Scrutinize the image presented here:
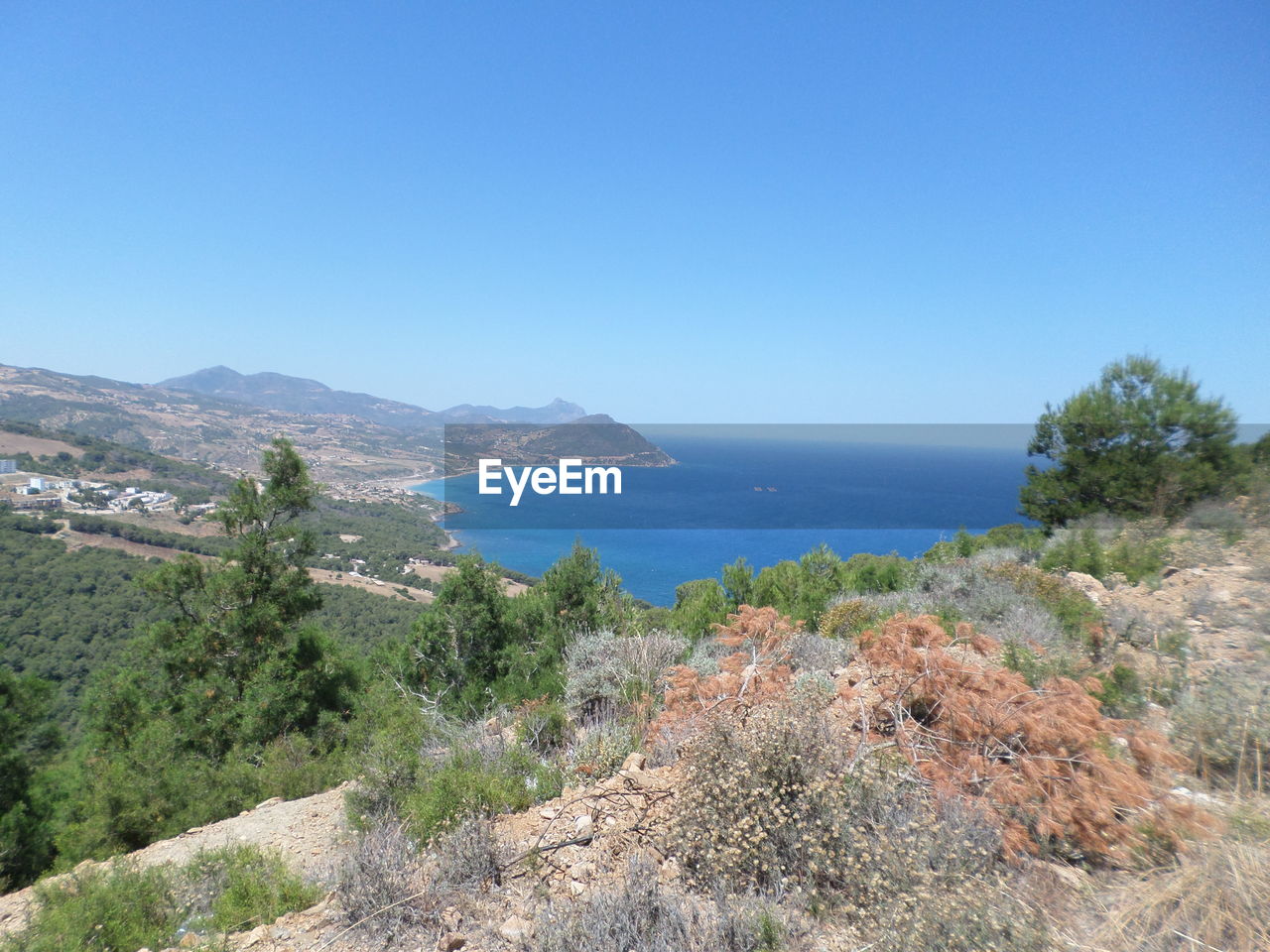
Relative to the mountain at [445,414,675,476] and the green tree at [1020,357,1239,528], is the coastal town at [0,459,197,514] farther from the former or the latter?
the green tree at [1020,357,1239,528]

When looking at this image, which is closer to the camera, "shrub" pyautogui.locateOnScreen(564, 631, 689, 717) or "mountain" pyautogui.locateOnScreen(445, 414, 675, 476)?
"shrub" pyautogui.locateOnScreen(564, 631, 689, 717)

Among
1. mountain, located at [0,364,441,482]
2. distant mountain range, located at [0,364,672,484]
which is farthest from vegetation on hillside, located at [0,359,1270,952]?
mountain, located at [0,364,441,482]

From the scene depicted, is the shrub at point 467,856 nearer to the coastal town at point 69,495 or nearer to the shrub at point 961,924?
the shrub at point 961,924

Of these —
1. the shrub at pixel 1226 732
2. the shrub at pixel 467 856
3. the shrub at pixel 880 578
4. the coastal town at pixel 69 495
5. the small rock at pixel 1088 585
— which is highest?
the shrub at pixel 1226 732

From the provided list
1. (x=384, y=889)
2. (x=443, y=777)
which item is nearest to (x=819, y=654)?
(x=443, y=777)

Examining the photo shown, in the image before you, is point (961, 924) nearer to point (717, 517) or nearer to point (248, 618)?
point (248, 618)

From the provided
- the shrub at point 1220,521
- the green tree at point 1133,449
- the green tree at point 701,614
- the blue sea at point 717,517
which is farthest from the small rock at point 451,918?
the blue sea at point 717,517
